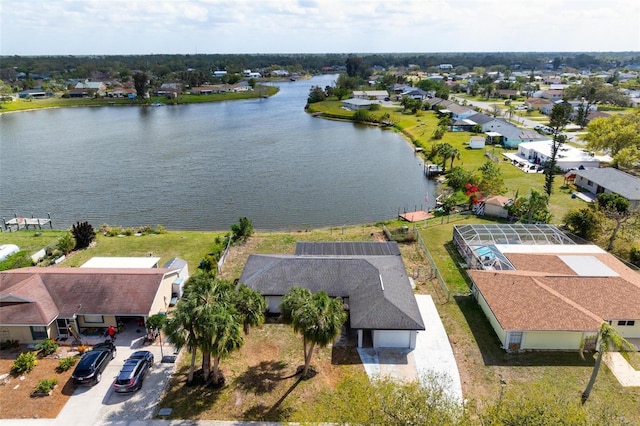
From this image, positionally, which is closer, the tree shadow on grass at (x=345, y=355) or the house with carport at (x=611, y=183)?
the tree shadow on grass at (x=345, y=355)

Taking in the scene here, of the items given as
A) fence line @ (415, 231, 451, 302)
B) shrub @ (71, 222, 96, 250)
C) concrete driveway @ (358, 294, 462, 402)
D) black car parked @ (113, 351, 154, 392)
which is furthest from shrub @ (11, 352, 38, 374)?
fence line @ (415, 231, 451, 302)

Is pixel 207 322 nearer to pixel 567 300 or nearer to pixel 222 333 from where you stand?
pixel 222 333

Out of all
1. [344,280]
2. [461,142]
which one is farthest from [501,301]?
[461,142]

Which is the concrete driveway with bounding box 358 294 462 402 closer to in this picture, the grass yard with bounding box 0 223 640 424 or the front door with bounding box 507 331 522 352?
the grass yard with bounding box 0 223 640 424

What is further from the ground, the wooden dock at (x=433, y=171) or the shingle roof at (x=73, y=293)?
the shingle roof at (x=73, y=293)

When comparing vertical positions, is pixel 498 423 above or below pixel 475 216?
above

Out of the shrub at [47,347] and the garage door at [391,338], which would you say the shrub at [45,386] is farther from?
the garage door at [391,338]

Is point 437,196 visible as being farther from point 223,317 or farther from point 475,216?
point 223,317

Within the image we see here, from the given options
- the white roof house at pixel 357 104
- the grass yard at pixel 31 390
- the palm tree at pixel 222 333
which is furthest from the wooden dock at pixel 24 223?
the white roof house at pixel 357 104
